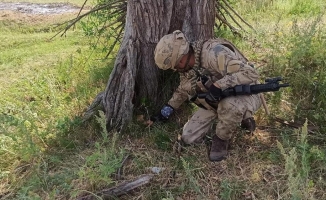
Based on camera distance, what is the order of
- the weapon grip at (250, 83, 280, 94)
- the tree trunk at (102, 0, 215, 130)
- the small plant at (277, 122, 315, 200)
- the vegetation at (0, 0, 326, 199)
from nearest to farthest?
1. the small plant at (277, 122, 315, 200)
2. the vegetation at (0, 0, 326, 199)
3. the weapon grip at (250, 83, 280, 94)
4. the tree trunk at (102, 0, 215, 130)

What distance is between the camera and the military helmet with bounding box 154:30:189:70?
287 cm

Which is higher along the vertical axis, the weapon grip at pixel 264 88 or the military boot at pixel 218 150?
the weapon grip at pixel 264 88

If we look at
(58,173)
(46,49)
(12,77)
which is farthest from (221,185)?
(46,49)

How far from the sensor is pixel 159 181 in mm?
2746

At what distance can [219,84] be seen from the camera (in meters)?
2.82

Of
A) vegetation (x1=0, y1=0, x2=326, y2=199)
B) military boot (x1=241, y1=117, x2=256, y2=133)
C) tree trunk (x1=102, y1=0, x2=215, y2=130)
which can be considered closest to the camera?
vegetation (x1=0, y1=0, x2=326, y2=199)

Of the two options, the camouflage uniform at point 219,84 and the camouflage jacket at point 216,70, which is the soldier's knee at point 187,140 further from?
the camouflage jacket at point 216,70

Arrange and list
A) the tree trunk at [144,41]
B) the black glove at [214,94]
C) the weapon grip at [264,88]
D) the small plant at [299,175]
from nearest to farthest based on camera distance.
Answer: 1. the small plant at [299,175]
2. the weapon grip at [264,88]
3. the black glove at [214,94]
4. the tree trunk at [144,41]

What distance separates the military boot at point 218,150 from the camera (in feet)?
9.48

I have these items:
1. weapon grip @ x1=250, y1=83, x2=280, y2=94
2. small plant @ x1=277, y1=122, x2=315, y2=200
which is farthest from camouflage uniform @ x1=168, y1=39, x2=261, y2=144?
small plant @ x1=277, y1=122, x2=315, y2=200

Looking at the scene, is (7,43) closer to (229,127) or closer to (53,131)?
(53,131)

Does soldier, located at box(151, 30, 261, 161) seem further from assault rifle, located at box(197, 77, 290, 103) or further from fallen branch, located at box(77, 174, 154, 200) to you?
fallen branch, located at box(77, 174, 154, 200)

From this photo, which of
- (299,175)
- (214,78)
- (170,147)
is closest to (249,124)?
(214,78)

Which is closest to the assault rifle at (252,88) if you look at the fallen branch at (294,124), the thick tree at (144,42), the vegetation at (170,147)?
the vegetation at (170,147)
